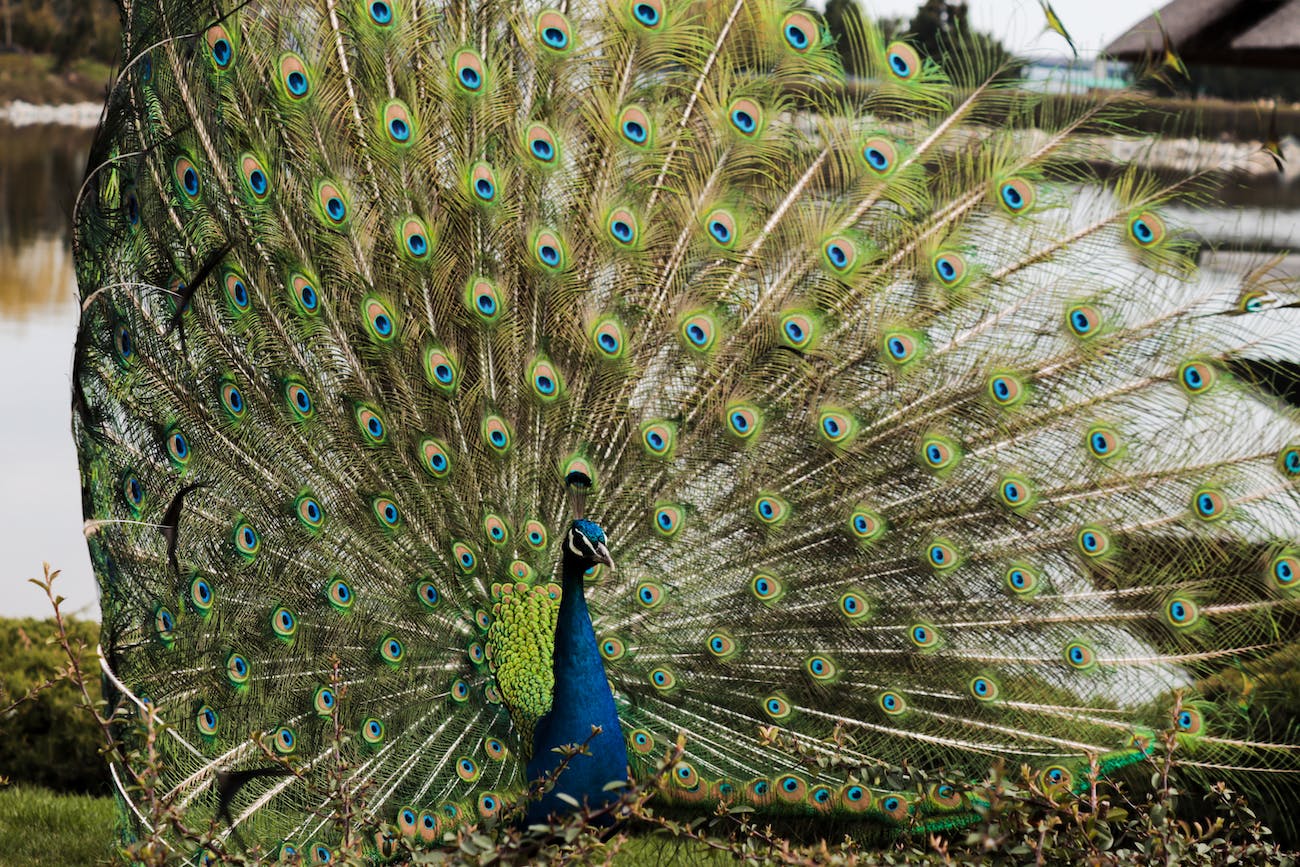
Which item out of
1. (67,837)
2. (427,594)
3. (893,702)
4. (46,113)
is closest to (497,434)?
(427,594)

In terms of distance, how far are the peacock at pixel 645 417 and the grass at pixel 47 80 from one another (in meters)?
8.18

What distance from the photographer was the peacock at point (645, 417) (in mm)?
2496

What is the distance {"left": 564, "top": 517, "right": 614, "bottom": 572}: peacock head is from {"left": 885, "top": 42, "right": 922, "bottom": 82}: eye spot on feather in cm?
105

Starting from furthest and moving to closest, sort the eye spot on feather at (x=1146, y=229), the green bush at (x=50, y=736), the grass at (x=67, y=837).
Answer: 1. the green bush at (x=50, y=736)
2. the grass at (x=67, y=837)
3. the eye spot on feather at (x=1146, y=229)

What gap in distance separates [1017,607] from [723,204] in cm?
105

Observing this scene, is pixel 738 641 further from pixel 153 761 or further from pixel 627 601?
pixel 153 761

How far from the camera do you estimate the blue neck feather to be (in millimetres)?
2430

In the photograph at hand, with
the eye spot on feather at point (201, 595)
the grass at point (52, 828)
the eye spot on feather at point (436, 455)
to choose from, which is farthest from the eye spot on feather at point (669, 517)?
the grass at point (52, 828)

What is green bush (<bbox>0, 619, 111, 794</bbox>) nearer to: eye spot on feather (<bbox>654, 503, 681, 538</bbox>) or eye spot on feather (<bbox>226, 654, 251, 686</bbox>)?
eye spot on feather (<bbox>226, 654, 251, 686</bbox>)

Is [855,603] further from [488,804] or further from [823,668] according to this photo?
[488,804]

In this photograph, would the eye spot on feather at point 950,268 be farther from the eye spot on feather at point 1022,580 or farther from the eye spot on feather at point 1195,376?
the eye spot on feather at point 1022,580

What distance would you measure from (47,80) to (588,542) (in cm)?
926

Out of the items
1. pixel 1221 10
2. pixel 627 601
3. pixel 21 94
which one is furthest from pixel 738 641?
pixel 21 94

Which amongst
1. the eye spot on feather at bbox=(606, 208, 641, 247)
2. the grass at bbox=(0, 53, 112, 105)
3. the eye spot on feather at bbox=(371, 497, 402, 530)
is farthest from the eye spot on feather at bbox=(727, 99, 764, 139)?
the grass at bbox=(0, 53, 112, 105)
